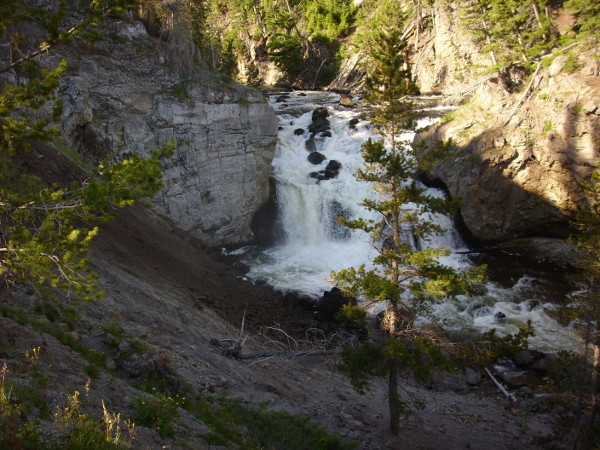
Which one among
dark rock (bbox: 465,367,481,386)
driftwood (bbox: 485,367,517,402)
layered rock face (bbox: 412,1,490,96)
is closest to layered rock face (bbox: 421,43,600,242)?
driftwood (bbox: 485,367,517,402)

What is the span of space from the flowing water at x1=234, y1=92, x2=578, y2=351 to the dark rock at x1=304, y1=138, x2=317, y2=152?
0.25 metres

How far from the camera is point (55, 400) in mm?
5547

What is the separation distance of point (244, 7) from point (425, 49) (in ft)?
106

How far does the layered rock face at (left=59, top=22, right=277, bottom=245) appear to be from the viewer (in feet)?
72.1

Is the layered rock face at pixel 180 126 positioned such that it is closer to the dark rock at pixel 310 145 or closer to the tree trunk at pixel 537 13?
the dark rock at pixel 310 145

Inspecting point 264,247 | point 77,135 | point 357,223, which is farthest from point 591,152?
point 77,135

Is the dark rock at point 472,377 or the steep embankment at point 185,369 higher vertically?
the steep embankment at point 185,369

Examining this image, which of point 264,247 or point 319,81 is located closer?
point 264,247

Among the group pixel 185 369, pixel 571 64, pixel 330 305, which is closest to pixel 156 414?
pixel 185 369

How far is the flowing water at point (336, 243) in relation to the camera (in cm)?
1911

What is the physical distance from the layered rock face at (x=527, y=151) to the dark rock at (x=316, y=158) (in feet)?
27.7

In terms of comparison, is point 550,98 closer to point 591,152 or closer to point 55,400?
point 591,152

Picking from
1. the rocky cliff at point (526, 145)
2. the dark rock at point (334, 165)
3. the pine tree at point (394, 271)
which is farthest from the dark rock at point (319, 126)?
the pine tree at point (394, 271)

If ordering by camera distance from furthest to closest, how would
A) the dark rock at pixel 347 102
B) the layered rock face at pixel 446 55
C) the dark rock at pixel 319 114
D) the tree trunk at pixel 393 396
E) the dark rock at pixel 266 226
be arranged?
the layered rock face at pixel 446 55 < the dark rock at pixel 347 102 < the dark rock at pixel 319 114 < the dark rock at pixel 266 226 < the tree trunk at pixel 393 396
